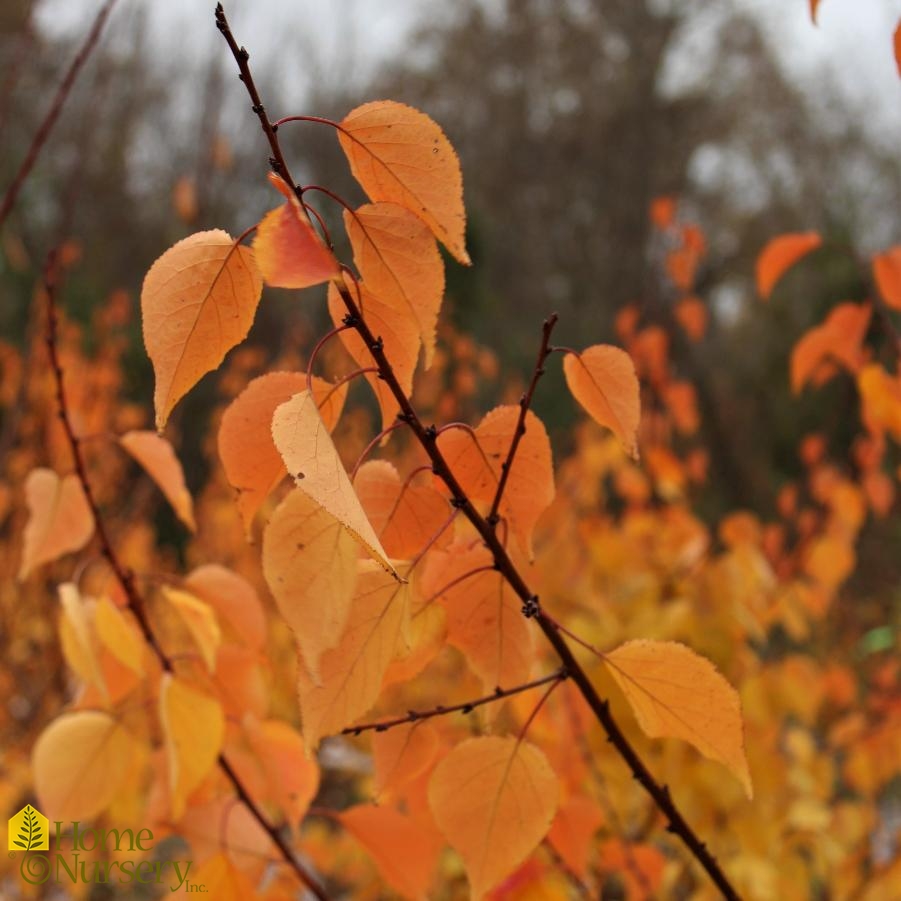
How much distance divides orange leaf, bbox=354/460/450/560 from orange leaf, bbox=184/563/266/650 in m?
0.19

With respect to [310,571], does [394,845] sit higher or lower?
lower

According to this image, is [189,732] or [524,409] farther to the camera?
[189,732]

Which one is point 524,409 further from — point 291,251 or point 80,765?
point 80,765

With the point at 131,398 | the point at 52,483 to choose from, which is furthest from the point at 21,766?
the point at 131,398

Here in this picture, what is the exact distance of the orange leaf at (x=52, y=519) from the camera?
25.4 inches

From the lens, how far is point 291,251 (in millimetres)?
358

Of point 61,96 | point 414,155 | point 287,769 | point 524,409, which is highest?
point 61,96

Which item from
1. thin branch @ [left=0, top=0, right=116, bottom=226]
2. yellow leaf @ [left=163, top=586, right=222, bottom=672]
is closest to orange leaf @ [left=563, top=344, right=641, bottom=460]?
yellow leaf @ [left=163, top=586, right=222, bottom=672]

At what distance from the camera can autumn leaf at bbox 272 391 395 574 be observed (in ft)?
1.05

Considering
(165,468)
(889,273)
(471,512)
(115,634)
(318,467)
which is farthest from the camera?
(889,273)

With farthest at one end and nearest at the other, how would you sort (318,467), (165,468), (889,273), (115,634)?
(889,273)
(165,468)
(115,634)
(318,467)

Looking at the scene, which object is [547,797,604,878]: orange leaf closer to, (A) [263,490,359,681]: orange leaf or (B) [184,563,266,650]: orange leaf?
(B) [184,563,266,650]: orange leaf

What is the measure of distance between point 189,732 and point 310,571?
23 centimetres
